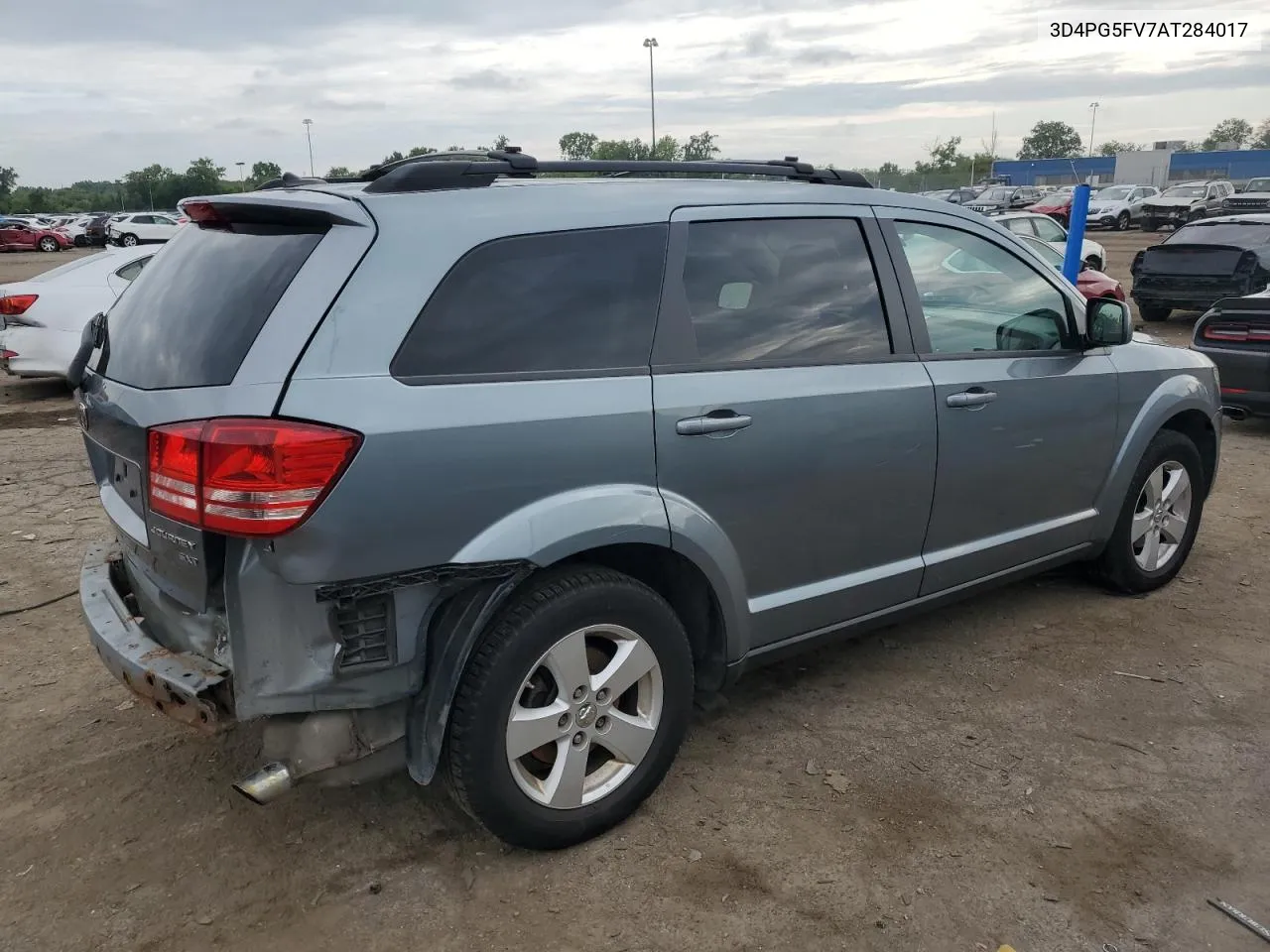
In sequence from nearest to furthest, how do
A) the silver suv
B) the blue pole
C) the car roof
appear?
the silver suv, the car roof, the blue pole

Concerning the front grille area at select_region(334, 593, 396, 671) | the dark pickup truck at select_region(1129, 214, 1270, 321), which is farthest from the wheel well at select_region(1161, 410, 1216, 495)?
the dark pickup truck at select_region(1129, 214, 1270, 321)

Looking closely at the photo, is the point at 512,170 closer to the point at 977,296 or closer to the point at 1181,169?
the point at 977,296

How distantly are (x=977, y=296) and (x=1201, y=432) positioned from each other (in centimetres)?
178

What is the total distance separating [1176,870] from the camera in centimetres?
275

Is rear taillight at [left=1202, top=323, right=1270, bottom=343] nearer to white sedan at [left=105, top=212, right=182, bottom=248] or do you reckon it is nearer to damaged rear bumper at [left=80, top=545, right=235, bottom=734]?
damaged rear bumper at [left=80, top=545, right=235, bottom=734]

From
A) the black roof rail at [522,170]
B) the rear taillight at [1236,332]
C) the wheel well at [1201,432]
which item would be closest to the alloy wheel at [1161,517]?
the wheel well at [1201,432]

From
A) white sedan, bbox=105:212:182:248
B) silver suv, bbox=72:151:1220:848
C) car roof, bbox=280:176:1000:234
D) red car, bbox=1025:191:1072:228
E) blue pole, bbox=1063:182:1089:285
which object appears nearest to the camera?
silver suv, bbox=72:151:1220:848

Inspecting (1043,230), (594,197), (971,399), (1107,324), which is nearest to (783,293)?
(594,197)

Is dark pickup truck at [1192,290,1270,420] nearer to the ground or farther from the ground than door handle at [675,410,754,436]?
nearer to the ground

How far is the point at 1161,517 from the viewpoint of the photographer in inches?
184

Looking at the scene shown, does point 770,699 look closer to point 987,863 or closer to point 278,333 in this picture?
point 987,863

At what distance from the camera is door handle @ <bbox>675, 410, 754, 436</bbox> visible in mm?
2857

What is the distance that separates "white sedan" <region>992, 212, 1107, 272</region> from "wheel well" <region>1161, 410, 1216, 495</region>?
11237 mm

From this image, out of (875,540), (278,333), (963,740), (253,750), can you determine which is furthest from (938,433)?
(253,750)
